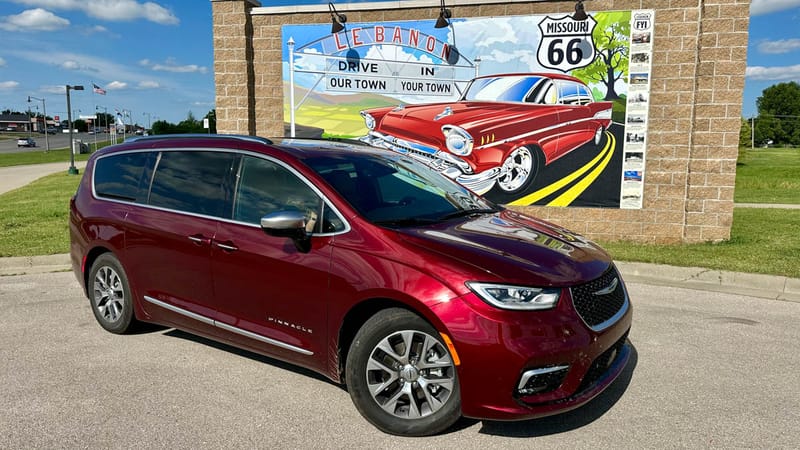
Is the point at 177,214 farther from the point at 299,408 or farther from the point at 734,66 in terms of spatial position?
the point at 734,66

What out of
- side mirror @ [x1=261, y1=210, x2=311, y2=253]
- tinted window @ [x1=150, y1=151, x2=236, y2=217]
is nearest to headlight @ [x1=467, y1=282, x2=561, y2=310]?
side mirror @ [x1=261, y1=210, x2=311, y2=253]

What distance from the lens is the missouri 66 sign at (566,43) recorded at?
9648 millimetres

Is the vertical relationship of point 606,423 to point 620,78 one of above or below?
below

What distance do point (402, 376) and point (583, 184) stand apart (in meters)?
7.53

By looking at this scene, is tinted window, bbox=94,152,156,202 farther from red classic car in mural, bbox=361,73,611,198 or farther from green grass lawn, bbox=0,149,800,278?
red classic car in mural, bbox=361,73,611,198

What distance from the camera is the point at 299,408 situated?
367cm

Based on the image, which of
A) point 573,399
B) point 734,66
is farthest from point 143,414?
point 734,66

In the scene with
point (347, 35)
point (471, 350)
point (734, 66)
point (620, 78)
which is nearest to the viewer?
point (471, 350)

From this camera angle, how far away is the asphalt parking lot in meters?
3.28

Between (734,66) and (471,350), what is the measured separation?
8.26 m

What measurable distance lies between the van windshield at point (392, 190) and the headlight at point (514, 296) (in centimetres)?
79

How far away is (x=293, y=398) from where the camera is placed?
382cm

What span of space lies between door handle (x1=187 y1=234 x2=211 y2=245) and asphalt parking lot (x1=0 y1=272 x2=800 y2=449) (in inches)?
37.7

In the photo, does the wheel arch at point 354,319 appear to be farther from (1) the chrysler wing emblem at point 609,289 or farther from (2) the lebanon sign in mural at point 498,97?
(2) the lebanon sign in mural at point 498,97
